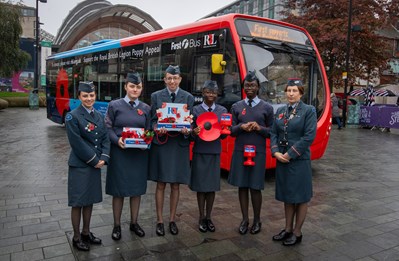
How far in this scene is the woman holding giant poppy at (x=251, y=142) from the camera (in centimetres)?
407

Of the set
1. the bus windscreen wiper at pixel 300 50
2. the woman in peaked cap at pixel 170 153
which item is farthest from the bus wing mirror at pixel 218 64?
the woman in peaked cap at pixel 170 153

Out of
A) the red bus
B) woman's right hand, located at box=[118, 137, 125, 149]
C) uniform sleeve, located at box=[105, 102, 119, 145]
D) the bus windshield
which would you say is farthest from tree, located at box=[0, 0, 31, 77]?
woman's right hand, located at box=[118, 137, 125, 149]

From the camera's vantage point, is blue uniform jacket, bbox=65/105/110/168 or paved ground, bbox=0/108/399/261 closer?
blue uniform jacket, bbox=65/105/110/168

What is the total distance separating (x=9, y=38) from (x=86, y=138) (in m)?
22.6

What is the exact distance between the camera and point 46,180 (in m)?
6.30

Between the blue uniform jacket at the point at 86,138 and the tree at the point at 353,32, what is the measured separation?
61.5 feet

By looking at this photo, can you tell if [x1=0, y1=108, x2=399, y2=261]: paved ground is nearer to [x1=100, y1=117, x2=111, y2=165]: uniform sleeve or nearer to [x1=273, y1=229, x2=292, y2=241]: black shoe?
[x1=273, y1=229, x2=292, y2=241]: black shoe

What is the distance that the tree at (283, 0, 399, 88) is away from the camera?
20.1 m

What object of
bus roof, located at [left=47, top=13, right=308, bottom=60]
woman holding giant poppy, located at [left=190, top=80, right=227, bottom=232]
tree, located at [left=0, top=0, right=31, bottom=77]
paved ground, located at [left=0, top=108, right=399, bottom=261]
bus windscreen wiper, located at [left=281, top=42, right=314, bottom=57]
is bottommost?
paved ground, located at [left=0, top=108, right=399, bottom=261]

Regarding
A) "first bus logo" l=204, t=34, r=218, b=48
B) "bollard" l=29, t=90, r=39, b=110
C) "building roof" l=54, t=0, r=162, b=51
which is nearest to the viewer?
"first bus logo" l=204, t=34, r=218, b=48

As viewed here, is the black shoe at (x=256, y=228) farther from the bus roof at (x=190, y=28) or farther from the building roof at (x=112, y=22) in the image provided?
→ the building roof at (x=112, y=22)

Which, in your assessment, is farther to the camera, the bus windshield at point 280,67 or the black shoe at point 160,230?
the bus windshield at point 280,67

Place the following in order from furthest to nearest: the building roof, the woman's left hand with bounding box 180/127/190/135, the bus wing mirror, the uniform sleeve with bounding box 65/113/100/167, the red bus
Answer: the building roof, the red bus, the bus wing mirror, the woman's left hand with bounding box 180/127/190/135, the uniform sleeve with bounding box 65/113/100/167

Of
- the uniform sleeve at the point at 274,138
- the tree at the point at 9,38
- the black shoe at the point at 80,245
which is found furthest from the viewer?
the tree at the point at 9,38
